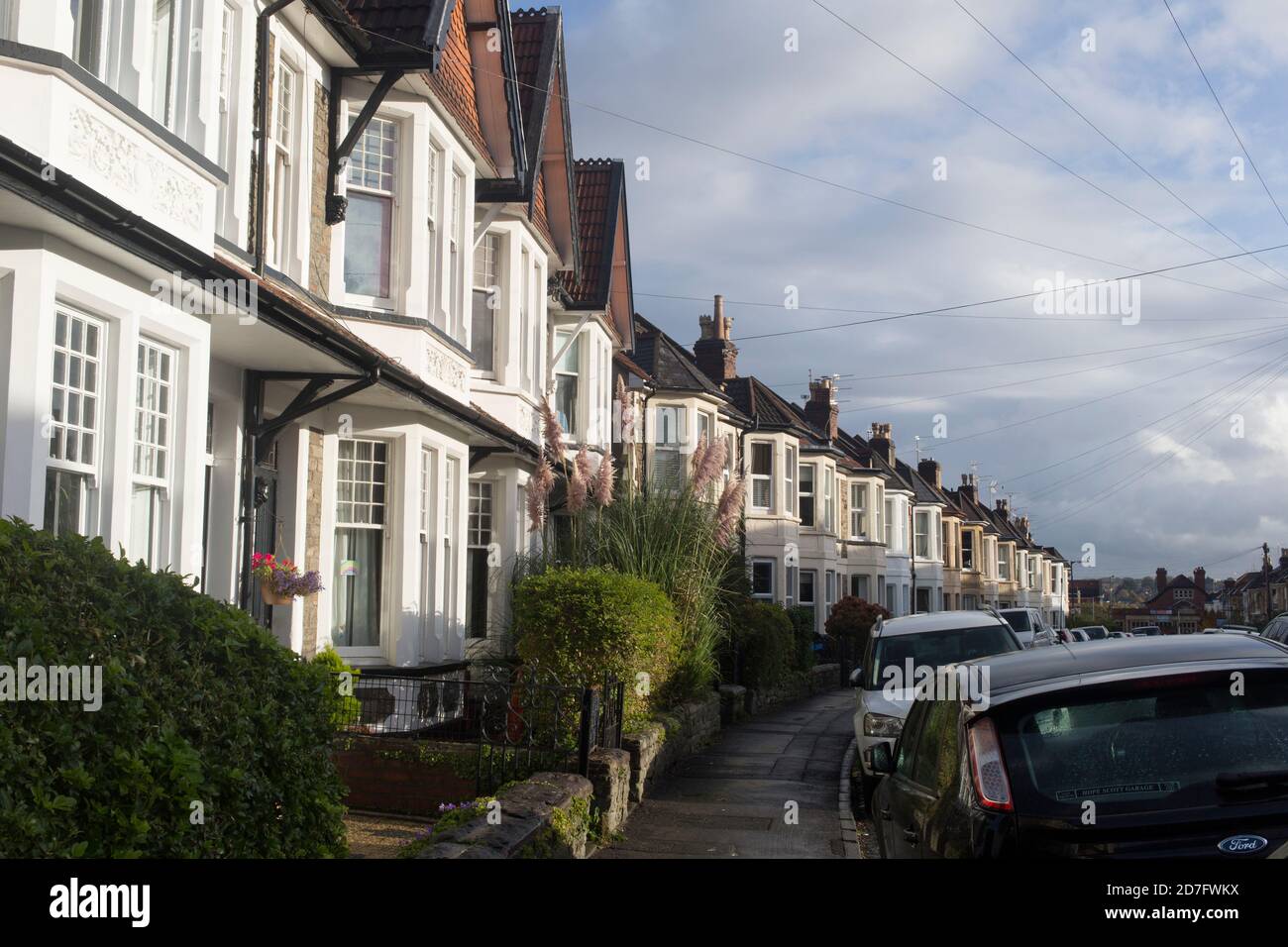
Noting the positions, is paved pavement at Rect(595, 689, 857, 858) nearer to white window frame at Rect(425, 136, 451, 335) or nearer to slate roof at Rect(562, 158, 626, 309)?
white window frame at Rect(425, 136, 451, 335)

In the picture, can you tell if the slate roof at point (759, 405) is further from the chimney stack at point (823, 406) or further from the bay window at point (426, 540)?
the bay window at point (426, 540)

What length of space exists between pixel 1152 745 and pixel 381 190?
10619mm

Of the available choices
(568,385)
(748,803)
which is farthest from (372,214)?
(568,385)

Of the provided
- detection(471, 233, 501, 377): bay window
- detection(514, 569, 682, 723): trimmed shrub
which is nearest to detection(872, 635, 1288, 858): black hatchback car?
detection(514, 569, 682, 723): trimmed shrub

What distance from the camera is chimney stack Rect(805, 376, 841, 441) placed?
154 feet

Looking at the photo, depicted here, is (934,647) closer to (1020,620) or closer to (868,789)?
(868,789)

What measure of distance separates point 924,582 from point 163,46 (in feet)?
180

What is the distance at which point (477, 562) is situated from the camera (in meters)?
17.6

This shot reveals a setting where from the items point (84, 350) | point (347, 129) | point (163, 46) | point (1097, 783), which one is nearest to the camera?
point (1097, 783)

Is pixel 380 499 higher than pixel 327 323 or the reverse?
the reverse

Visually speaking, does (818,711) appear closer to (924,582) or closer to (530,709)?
(530,709)

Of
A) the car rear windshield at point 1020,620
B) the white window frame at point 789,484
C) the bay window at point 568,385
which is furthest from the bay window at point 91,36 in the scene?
the white window frame at point 789,484

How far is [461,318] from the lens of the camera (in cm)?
1483
